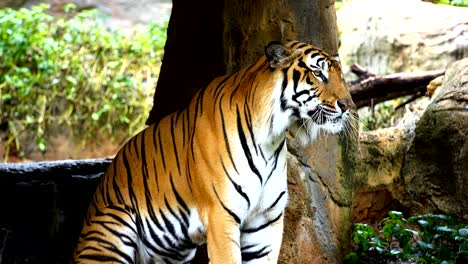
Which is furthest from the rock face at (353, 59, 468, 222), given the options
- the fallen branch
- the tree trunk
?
the fallen branch

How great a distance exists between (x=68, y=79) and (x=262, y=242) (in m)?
8.45

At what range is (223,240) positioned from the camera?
4.79 m

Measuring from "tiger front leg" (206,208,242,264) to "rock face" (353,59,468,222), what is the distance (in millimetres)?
2192

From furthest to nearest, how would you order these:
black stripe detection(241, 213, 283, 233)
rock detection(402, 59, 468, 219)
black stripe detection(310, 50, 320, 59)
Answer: rock detection(402, 59, 468, 219) → black stripe detection(241, 213, 283, 233) → black stripe detection(310, 50, 320, 59)

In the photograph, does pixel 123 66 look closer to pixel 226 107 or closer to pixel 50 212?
pixel 50 212

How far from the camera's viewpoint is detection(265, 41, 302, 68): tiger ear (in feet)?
15.6

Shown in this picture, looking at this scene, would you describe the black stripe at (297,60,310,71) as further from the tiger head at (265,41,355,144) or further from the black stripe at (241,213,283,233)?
the black stripe at (241,213,283,233)

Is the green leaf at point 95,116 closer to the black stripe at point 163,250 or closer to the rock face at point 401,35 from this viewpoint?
the rock face at point 401,35

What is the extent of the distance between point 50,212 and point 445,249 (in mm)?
2884

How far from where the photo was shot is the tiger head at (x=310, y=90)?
185 inches

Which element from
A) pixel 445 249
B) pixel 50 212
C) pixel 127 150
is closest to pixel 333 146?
pixel 445 249

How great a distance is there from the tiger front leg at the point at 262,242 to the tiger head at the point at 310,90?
0.60m

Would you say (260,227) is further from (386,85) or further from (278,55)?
(386,85)

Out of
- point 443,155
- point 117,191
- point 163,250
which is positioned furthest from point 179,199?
point 443,155
